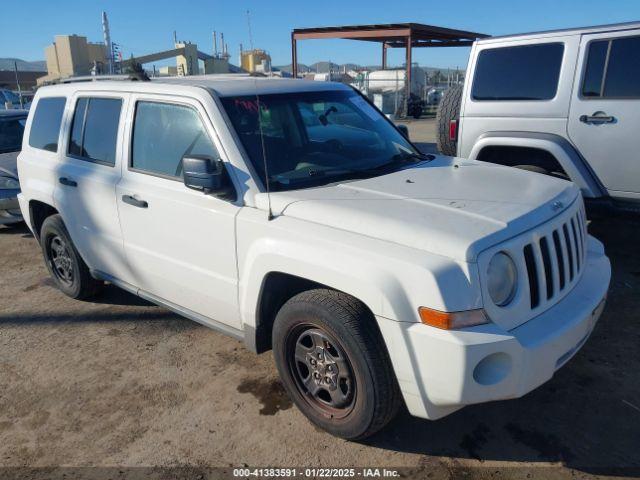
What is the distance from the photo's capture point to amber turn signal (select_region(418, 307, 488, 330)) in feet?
7.84

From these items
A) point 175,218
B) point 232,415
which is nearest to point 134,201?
point 175,218

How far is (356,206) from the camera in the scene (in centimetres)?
288

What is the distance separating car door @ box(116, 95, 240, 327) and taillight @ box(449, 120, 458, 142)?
3.81 metres

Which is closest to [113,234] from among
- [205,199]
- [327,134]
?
[205,199]

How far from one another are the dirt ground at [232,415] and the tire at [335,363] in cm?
19

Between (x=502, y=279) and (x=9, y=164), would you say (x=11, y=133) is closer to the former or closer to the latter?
(x=9, y=164)

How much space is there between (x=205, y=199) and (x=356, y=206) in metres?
0.98

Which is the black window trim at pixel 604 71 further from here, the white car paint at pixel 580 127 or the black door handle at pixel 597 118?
the black door handle at pixel 597 118

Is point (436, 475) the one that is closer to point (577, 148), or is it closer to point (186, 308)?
point (186, 308)

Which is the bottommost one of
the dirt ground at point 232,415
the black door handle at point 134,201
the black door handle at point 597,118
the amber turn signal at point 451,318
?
the dirt ground at point 232,415

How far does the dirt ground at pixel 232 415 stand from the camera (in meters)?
2.88

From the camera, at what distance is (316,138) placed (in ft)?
12.3

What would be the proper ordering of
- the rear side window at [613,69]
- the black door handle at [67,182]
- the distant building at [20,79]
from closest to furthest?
the black door handle at [67,182]
the rear side window at [613,69]
the distant building at [20,79]

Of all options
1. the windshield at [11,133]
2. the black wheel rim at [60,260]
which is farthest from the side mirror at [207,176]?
the windshield at [11,133]
